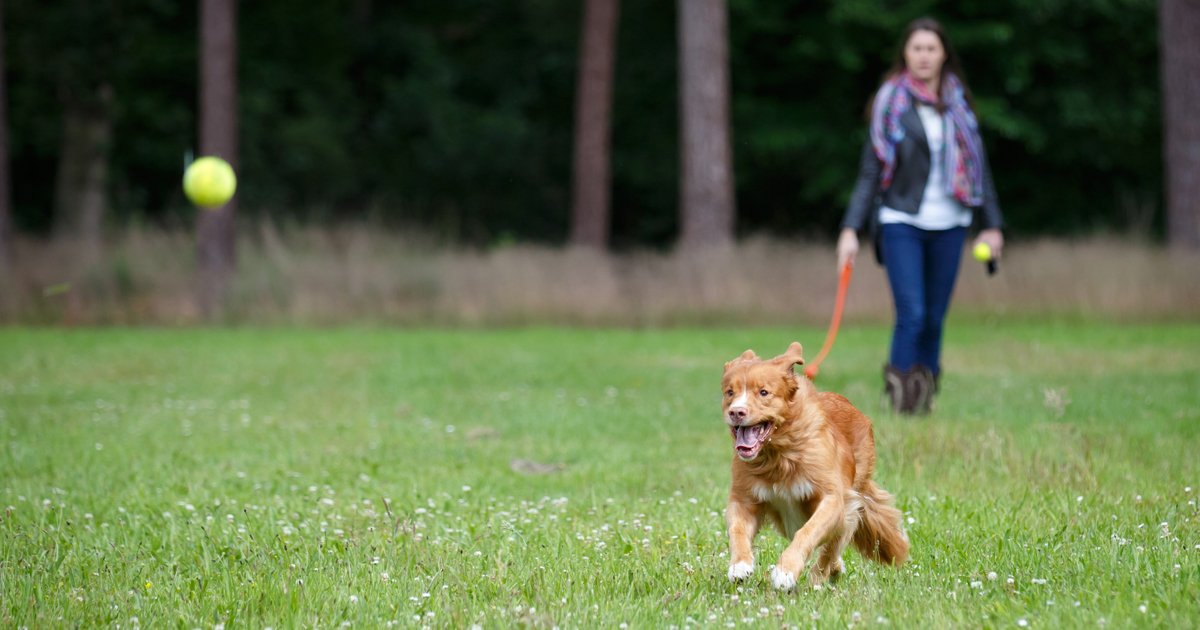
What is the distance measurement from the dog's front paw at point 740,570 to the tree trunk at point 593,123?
69.8ft

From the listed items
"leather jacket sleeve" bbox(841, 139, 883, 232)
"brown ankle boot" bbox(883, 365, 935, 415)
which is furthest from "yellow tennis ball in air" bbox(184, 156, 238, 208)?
"brown ankle boot" bbox(883, 365, 935, 415)

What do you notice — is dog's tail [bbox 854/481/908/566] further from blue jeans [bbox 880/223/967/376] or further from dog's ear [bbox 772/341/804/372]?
blue jeans [bbox 880/223/967/376]

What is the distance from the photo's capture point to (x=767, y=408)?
14.1 feet

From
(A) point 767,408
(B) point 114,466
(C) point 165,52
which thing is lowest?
(B) point 114,466

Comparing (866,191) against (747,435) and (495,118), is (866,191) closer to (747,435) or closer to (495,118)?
(747,435)

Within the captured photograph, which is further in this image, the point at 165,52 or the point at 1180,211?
the point at 165,52

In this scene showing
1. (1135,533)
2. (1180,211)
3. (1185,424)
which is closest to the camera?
(1135,533)

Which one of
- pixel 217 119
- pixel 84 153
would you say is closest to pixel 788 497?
pixel 217 119

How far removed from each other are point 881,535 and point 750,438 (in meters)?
0.71

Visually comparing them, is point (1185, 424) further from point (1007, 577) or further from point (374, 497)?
point (374, 497)

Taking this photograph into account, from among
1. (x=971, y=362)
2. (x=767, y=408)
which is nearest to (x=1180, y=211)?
(x=971, y=362)

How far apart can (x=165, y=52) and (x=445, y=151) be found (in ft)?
22.3

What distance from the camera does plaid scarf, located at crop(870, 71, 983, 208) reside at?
7.46m

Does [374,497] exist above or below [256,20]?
below
